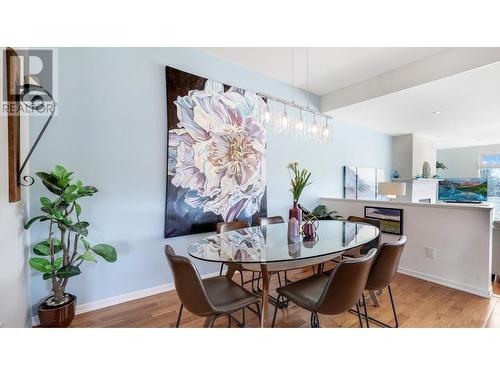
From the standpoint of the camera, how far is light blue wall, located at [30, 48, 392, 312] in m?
2.03

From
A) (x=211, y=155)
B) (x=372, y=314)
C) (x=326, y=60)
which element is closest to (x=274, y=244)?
(x=372, y=314)

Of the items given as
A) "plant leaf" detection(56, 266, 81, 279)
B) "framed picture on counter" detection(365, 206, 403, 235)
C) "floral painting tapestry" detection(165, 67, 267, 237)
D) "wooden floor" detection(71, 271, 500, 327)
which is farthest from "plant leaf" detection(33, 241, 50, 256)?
"framed picture on counter" detection(365, 206, 403, 235)

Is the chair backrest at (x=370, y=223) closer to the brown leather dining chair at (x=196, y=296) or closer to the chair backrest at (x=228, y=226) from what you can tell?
the chair backrest at (x=228, y=226)

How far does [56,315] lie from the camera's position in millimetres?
1766

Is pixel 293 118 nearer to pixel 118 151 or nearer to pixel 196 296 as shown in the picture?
pixel 118 151

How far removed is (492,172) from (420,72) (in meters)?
7.49

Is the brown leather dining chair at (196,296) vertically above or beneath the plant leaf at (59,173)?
beneath

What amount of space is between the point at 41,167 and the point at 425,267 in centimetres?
435

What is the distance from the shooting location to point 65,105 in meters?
2.02

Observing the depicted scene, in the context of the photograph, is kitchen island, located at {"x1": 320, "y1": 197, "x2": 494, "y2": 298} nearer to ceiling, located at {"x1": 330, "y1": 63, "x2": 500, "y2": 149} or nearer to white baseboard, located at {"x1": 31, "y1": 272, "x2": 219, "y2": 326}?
ceiling, located at {"x1": 330, "y1": 63, "x2": 500, "y2": 149}

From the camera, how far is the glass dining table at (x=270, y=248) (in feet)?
5.01

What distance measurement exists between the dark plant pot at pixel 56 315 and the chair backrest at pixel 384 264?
238cm

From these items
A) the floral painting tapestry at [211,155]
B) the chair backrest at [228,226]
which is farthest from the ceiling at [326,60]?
the chair backrest at [228,226]
